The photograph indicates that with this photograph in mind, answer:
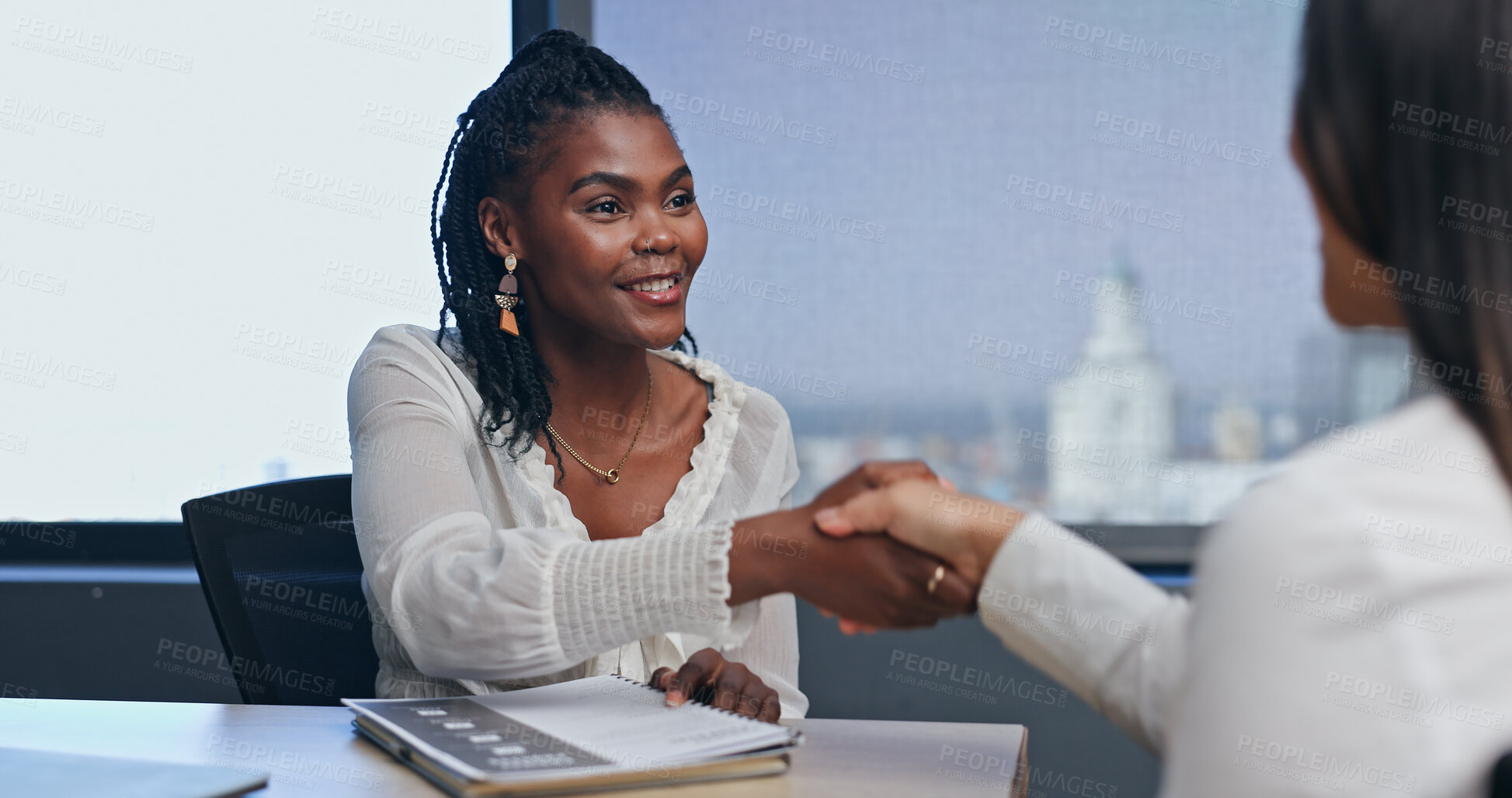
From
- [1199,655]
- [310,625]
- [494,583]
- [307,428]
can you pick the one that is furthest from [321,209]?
[1199,655]

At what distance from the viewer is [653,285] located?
1611 millimetres

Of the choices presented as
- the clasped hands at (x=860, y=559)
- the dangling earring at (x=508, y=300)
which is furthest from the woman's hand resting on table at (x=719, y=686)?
the dangling earring at (x=508, y=300)

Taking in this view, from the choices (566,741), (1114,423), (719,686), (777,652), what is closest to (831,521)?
(719,686)

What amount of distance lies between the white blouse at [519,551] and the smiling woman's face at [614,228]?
204 mm

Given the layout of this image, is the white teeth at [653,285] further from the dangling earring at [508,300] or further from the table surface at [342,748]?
the table surface at [342,748]

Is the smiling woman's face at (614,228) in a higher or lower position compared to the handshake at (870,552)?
higher

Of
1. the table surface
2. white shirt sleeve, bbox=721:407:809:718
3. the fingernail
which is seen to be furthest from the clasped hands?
white shirt sleeve, bbox=721:407:809:718

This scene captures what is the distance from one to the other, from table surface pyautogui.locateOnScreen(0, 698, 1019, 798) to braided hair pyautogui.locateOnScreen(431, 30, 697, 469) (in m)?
0.54

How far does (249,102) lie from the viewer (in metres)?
2.52

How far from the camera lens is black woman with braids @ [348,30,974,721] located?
3.61ft

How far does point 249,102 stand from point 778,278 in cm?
126

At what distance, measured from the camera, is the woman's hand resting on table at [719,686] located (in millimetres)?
1146

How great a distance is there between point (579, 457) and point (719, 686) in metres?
0.59

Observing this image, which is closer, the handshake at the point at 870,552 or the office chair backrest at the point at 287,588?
the handshake at the point at 870,552
